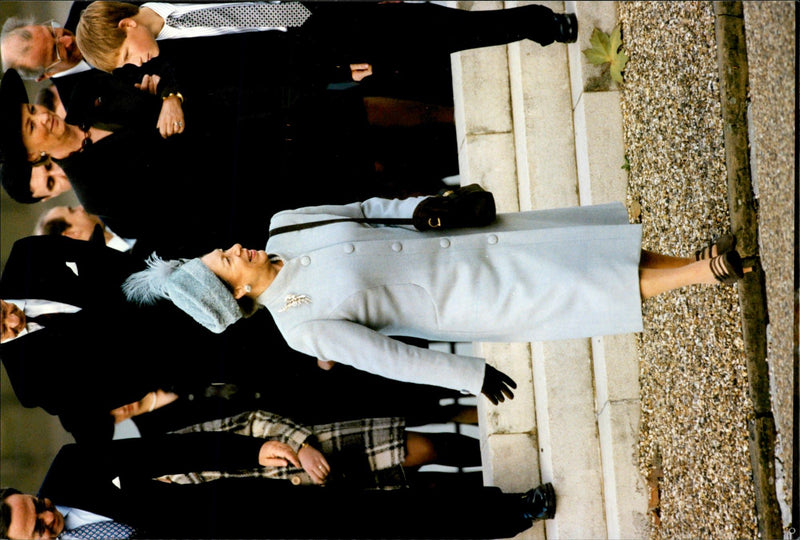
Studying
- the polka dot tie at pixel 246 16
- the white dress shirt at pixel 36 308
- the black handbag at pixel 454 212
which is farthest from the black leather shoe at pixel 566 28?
the white dress shirt at pixel 36 308

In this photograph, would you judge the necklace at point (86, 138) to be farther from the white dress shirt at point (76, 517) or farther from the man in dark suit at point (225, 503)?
the white dress shirt at point (76, 517)

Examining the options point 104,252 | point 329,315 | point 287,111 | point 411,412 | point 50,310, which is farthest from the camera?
point 411,412

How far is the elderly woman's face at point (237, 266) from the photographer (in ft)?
8.04

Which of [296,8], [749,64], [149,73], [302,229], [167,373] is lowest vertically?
[167,373]

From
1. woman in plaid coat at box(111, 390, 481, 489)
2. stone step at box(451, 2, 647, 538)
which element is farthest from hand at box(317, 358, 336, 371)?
stone step at box(451, 2, 647, 538)

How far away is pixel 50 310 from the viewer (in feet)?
9.94

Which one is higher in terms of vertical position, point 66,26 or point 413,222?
point 66,26

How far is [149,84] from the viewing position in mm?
3162

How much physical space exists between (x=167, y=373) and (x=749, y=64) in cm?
278

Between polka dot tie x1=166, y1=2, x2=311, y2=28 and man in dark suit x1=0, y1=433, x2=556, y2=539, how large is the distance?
1.81m

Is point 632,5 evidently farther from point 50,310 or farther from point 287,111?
point 50,310

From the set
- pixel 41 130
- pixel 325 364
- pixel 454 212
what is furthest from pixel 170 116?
pixel 454 212

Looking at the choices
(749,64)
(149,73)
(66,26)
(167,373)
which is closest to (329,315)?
(167,373)

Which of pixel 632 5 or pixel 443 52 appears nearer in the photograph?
pixel 443 52
